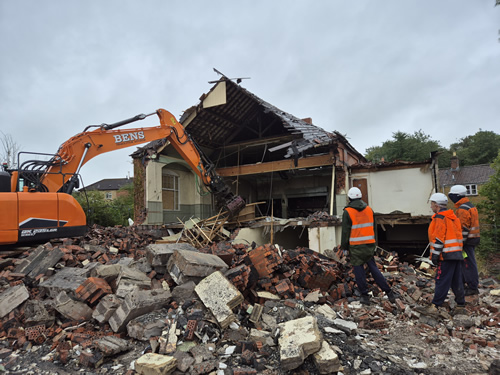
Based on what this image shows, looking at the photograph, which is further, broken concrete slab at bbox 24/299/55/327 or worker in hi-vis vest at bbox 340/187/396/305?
worker in hi-vis vest at bbox 340/187/396/305

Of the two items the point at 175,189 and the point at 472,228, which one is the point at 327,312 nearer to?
the point at 472,228

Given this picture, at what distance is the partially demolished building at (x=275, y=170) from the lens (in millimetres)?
10664

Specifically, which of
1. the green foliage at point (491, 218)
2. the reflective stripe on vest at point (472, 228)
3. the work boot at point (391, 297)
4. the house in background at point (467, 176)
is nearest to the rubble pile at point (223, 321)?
the work boot at point (391, 297)

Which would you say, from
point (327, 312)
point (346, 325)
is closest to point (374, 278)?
point (327, 312)

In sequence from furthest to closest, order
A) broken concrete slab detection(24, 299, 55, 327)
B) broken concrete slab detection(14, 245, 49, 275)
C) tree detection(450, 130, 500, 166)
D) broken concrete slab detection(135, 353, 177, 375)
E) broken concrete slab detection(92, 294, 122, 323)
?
tree detection(450, 130, 500, 166) → broken concrete slab detection(14, 245, 49, 275) → broken concrete slab detection(24, 299, 55, 327) → broken concrete slab detection(92, 294, 122, 323) → broken concrete slab detection(135, 353, 177, 375)

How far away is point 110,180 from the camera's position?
51.6 meters

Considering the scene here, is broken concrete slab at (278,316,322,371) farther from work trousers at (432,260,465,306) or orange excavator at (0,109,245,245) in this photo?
orange excavator at (0,109,245,245)

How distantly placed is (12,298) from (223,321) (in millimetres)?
3242

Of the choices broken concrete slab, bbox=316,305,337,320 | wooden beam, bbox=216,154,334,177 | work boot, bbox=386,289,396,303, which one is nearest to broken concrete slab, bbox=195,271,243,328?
broken concrete slab, bbox=316,305,337,320

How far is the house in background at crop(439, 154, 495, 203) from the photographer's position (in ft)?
104

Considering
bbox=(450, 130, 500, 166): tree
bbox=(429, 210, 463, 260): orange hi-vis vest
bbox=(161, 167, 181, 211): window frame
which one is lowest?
bbox=(429, 210, 463, 260): orange hi-vis vest

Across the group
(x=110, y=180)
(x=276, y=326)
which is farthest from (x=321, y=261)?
(x=110, y=180)

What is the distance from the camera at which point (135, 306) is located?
367 centimetres

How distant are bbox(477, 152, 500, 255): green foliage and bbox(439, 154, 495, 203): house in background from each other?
1698 centimetres
